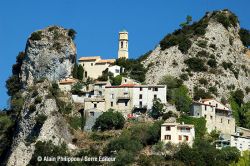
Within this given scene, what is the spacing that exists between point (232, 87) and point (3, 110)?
1133 inches

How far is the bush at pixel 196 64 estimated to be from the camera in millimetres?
128000

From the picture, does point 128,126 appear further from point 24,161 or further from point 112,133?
point 24,161

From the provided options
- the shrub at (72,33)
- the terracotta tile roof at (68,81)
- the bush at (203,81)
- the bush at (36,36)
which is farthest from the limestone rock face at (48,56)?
the bush at (203,81)

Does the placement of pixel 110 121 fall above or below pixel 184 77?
below

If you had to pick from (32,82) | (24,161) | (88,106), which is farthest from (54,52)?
(24,161)

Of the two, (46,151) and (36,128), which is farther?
(36,128)

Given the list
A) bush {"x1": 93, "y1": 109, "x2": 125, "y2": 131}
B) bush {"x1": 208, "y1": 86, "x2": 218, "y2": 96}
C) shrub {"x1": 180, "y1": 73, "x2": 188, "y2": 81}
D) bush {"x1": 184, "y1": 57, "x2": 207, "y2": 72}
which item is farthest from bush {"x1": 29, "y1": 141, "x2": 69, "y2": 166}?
bush {"x1": 184, "y1": 57, "x2": 207, "y2": 72}

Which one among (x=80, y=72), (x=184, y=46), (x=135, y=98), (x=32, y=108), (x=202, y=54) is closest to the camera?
(x=32, y=108)

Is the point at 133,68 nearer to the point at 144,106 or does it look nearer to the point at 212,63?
the point at 212,63

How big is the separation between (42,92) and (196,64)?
22.2m

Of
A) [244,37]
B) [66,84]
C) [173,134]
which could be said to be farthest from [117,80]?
[244,37]

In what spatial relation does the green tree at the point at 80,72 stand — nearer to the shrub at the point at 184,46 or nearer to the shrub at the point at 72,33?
the shrub at the point at 72,33

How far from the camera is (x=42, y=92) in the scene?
117m

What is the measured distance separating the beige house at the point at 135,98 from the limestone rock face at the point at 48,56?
12156 millimetres
